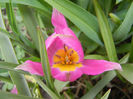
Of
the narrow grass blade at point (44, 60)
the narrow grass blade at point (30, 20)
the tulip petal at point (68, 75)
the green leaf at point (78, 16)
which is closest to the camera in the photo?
the narrow grass blade at point (44, 60)

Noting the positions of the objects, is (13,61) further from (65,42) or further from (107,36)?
(107,36)

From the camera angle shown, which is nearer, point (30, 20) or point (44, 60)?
point (44, 60)

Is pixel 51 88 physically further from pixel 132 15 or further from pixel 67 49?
pixel 132 15

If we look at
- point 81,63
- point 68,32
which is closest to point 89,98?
point 81,63

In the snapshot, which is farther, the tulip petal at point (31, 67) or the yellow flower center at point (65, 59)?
A: the yellow flower center at point (65, 59)

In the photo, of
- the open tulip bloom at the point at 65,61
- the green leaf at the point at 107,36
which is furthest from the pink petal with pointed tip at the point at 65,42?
the green leaf at the point at 107,36

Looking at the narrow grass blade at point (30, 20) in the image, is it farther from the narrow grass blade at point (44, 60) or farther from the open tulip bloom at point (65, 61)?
the narrow grass blade at point (44, 60)

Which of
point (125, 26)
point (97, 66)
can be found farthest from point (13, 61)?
point (125, 26)

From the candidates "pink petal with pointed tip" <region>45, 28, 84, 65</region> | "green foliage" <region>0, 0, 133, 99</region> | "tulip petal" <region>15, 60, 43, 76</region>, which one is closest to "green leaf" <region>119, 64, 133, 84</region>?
"green foliage" <region>0, 0, 133, 99</region>
